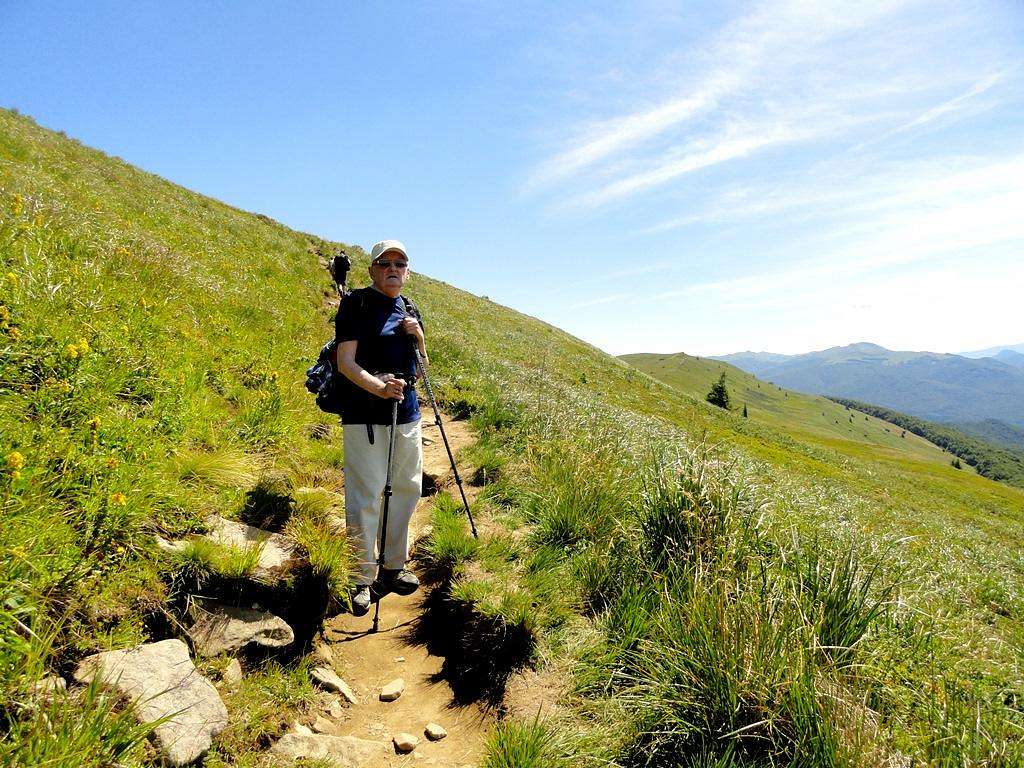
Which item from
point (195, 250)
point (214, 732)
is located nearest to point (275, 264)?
point (195, 250)

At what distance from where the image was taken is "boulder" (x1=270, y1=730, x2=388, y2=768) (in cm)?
323

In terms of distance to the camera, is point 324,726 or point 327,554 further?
point 327,554

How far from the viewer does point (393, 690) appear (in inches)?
167

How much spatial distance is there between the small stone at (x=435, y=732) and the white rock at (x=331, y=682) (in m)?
0.72

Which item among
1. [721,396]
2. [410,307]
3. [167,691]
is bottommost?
[167,691]

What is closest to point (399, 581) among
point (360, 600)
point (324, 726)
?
point (360, 600)

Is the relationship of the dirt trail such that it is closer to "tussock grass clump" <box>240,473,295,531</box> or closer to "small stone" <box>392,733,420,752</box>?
"small stone" <box>392,733,420,752</box>

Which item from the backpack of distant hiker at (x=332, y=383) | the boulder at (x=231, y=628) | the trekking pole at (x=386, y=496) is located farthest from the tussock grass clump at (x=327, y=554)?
the backpack of distant hiker at (x=332, y=383)

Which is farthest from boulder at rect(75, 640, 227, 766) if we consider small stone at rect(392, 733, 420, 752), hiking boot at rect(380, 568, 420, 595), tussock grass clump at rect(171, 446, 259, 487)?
hiking boot at rect(380, 568, 420, 595)

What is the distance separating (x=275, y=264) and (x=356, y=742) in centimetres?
1743

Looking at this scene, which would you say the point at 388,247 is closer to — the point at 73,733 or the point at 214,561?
the point at 214,561

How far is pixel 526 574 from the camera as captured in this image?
5.18 meters

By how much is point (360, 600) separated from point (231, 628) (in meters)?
1.52

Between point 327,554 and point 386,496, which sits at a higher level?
point 386,496
